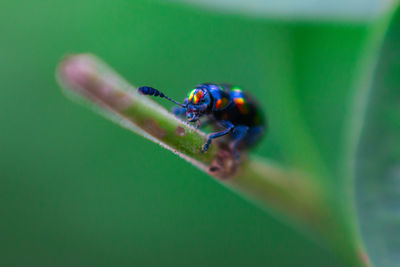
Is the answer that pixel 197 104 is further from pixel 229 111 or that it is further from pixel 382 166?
pixel 382 166

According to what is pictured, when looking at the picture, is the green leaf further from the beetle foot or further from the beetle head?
the beetle head

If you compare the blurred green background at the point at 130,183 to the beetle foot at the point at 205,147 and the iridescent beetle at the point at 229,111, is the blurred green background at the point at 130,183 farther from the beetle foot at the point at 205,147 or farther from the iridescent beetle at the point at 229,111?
the beetle foot at the point at 205,147

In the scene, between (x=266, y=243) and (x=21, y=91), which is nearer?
(x=266, y=243)

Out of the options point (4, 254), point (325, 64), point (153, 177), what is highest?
point (325, 64)

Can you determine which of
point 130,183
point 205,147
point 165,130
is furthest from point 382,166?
point 130,183

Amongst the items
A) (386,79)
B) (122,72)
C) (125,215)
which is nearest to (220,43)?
(122,72)

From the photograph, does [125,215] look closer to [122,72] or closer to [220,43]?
[122,72]

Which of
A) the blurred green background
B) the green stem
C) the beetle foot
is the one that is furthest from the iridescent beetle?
the blurred green background

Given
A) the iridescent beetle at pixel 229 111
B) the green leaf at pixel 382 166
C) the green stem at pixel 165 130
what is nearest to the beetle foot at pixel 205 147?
the green stem at pixel 165 130

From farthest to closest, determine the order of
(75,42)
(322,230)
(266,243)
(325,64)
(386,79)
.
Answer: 1. (75,42)
2. (266,243)
3. (325,64)
4. (322,230)
5. (386,79)
